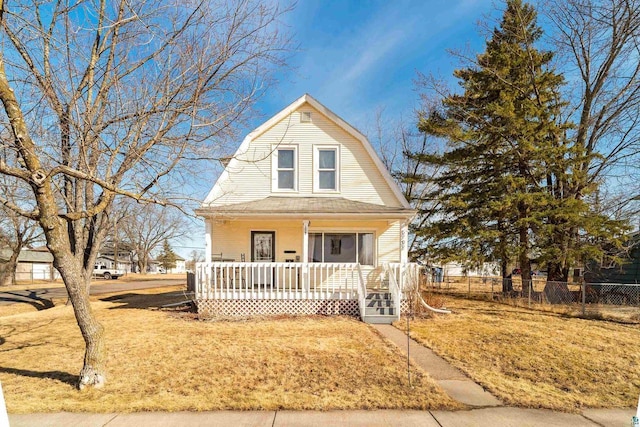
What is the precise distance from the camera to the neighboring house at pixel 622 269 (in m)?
15.3

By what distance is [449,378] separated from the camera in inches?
210

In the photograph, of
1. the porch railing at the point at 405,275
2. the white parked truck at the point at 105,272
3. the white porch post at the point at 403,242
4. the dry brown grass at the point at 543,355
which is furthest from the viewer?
the white parked truck at the point at 105,272

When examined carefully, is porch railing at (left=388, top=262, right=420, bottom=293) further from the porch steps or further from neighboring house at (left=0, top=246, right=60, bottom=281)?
neighboring house at (left=0, top=246, right=60, bottom=281)

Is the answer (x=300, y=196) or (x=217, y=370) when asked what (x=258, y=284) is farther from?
(x=217, y=370)

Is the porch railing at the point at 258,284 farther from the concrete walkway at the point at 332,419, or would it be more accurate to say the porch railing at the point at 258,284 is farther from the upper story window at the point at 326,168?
the concrete walkway at the point at 332,419

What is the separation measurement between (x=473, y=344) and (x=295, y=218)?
612 centimetres

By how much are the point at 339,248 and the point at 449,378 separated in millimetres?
7391

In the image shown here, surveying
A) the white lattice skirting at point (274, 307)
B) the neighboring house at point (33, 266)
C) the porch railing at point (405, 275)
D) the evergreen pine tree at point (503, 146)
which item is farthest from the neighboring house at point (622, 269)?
the neighboring house at point (33, 266)

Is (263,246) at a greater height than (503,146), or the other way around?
(503,146)

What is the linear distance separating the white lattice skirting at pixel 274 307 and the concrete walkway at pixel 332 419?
620 centimetres

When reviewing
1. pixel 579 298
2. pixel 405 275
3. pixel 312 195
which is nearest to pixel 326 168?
pixel 312 195

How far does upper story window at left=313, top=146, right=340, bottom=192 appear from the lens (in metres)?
12.5

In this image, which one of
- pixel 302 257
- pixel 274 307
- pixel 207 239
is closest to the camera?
pixel 274 307

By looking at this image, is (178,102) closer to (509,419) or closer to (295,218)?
(295,218)
